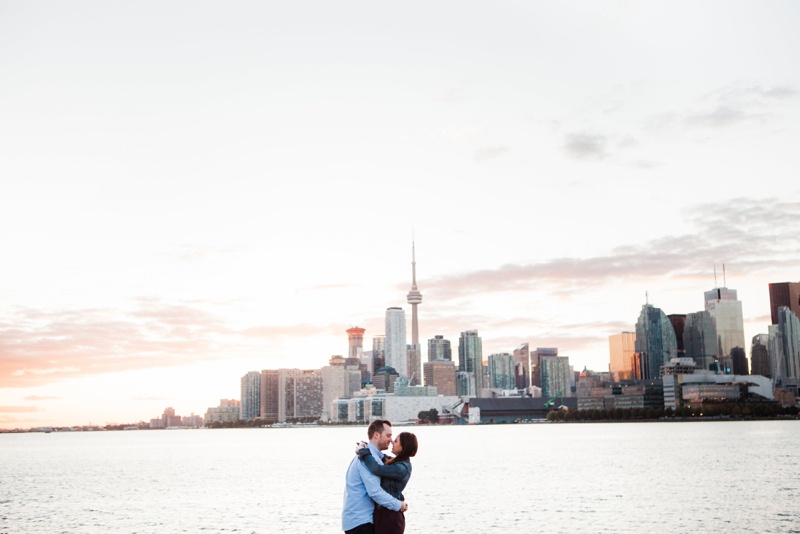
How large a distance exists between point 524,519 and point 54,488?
51426 millimetres

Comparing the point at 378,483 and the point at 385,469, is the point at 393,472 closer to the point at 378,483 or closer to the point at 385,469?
the point at 385,469

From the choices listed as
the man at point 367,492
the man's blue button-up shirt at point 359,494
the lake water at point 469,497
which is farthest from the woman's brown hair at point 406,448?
the lake water at point 469,497

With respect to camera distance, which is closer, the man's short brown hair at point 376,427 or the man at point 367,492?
the man at point 367,492

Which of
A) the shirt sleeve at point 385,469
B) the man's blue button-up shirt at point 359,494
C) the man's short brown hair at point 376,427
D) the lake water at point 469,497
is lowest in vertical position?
the lake water at point 469,497

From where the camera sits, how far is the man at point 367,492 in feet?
43.8

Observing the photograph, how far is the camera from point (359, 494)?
13719 mm

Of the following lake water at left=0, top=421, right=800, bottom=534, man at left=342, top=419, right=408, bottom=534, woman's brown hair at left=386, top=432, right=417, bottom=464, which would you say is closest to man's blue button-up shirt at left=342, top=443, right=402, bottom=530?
man at left=342, top=419, right=408, bottom=534

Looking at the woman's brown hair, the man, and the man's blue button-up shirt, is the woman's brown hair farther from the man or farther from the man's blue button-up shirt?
the man's blue button-up shirt

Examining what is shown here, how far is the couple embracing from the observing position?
526 inches

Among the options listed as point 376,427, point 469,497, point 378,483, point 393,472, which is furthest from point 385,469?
point 469,497

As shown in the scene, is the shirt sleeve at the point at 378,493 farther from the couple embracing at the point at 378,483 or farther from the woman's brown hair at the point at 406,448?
the woman's brown hair at the point at 406,448

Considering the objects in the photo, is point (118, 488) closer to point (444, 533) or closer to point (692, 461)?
point (444, 533)

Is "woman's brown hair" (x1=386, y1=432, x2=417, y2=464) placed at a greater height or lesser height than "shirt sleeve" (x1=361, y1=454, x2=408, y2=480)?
greater

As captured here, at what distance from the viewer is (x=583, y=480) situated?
70500 mm
